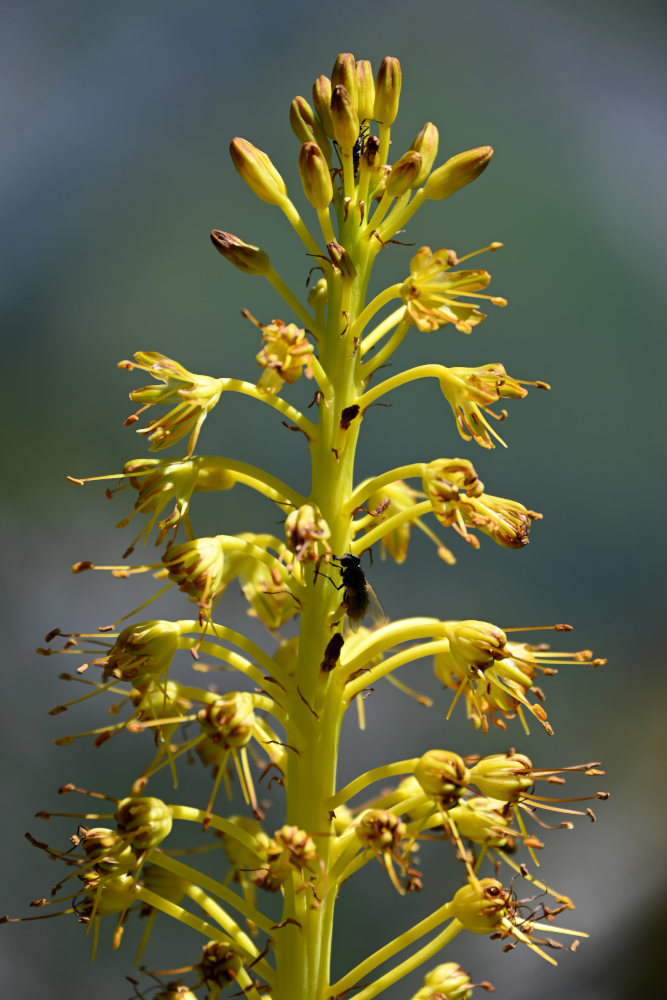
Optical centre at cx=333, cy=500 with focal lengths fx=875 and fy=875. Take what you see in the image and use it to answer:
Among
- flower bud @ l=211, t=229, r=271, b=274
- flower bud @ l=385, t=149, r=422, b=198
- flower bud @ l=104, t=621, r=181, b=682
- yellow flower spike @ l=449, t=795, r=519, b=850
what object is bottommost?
yellow flower spike @ l=449, t=795, r=519, b=850

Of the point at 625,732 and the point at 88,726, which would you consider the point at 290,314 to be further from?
the point at 625,732

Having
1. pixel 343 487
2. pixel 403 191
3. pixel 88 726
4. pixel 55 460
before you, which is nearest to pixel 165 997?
pixel 343 487

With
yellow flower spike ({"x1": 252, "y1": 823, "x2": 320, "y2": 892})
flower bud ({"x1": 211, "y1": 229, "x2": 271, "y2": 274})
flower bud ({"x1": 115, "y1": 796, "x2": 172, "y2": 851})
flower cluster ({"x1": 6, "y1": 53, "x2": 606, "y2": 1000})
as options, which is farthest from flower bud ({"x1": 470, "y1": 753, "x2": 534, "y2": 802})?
flower bud ({"x1": 211, "y1": 229, "x2": 271, "y2": 274})

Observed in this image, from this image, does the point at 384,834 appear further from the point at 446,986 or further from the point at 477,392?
the point at 477,392

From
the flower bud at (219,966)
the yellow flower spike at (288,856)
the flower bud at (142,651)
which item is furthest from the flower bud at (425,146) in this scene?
the flower bud at (219,966)

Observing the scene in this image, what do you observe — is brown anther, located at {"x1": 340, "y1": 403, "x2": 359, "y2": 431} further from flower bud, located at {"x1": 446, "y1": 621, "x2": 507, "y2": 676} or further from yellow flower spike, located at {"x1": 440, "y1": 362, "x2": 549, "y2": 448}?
flower bud, located at {"x1": 446, "y1": 621, "x2": 507, "y2": 676}

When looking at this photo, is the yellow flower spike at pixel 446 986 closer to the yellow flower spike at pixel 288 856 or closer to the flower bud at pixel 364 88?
the yellow flower spike at pixel 288 856
